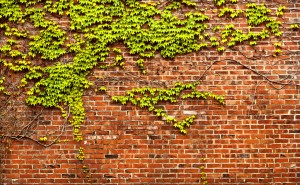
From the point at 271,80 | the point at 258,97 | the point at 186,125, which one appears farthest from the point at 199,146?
the point at 271,80

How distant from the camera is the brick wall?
414 cm

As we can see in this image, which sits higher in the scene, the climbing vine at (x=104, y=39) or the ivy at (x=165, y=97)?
the climbing vine at (x=104, y=39)

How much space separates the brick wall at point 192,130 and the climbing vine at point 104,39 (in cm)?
9

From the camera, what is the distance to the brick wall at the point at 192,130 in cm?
414

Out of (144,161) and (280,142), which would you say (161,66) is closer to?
(144,161)

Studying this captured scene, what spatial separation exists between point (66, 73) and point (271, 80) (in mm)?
2623

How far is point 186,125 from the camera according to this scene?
13.7ft

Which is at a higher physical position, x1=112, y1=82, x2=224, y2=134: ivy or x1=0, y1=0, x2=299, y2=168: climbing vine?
x1=0, y1=0, x2=299, y2=168: climbing vine

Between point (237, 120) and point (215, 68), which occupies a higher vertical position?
point (215, 68)

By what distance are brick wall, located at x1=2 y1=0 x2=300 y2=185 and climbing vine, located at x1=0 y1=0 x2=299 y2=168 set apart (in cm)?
9

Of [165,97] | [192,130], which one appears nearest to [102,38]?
[165,97]

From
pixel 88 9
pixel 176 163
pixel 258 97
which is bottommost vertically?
pixel 176 163

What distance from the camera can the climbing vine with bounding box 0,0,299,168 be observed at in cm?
416

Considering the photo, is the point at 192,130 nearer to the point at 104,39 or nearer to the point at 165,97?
the point at 165,97
